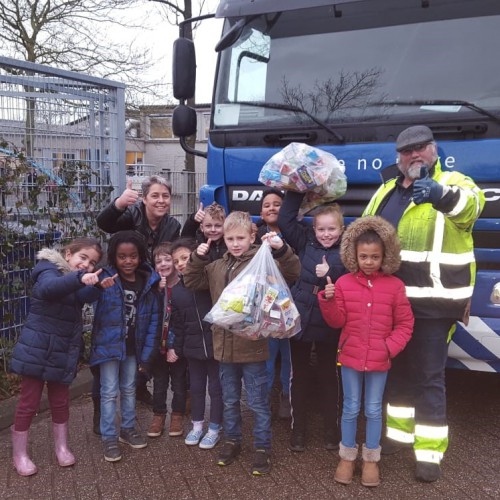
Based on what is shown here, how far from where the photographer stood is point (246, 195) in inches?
161

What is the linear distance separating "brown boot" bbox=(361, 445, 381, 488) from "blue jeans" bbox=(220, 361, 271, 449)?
538 millimetres

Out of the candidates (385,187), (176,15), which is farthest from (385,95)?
(176,15)

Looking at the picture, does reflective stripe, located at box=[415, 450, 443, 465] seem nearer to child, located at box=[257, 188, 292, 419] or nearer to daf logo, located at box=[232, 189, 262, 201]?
child, located at box=[257, 188, 292, 419]

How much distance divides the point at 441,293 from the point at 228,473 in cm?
153

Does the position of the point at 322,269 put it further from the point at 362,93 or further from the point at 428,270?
the point at 362,93

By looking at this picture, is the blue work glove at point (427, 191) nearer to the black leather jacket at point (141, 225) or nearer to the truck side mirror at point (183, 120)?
the black leather jacket at point (141, 225)

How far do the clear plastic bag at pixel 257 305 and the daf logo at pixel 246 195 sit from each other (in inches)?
38.4

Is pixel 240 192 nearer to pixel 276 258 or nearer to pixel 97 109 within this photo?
pixel 276 258

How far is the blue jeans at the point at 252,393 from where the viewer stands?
3312mm

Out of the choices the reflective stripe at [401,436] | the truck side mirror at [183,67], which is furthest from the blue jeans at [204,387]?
the truck side mirror at [183,67]

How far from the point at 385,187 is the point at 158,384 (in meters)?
1.90


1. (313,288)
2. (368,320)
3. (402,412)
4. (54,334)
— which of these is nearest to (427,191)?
(368,320)

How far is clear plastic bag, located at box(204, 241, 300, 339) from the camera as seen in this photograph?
3049 mm

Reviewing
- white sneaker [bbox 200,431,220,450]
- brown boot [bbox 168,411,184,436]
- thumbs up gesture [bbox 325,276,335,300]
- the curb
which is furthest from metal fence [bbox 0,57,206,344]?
thumbs up gesture [bbox 325,276,335,300]
